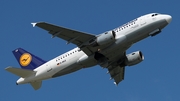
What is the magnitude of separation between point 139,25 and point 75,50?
9452 mm

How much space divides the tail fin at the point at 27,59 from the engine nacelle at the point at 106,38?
35.4 feet

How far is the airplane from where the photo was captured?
54375mm

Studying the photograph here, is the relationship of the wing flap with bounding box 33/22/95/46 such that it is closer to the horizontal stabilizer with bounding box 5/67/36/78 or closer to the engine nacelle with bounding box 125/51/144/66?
the horizontal stabilizer with bounding box 5/67/36/78

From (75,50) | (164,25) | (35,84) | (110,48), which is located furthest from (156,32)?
(35,84)

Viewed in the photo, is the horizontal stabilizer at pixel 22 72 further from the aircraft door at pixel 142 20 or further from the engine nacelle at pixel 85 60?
the aircraft door at pixel 142 20

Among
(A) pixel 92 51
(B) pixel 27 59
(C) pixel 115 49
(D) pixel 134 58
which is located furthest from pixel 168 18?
(B) pixel 27 59

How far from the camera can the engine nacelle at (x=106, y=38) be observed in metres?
54.0

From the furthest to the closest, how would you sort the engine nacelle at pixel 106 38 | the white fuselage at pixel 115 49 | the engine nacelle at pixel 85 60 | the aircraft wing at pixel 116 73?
the aircraft wing at pixel 116 73 → the engine nacelle at pixel 85 60 → the white fuselage at pixel 115 49 → the engine nacelle at pixel 106 38

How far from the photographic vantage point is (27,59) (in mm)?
63531

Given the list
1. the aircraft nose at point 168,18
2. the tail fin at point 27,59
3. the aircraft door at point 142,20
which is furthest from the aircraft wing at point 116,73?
the aircraft nose at point 168,18

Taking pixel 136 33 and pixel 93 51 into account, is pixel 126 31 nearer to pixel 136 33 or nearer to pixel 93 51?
pixel 136 33

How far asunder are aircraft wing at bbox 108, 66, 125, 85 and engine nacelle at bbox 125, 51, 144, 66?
112 inches

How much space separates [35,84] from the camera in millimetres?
61000

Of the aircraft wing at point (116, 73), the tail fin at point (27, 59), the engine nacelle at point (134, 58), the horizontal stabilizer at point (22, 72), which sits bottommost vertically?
the aircraft wing at point (116, 73)
